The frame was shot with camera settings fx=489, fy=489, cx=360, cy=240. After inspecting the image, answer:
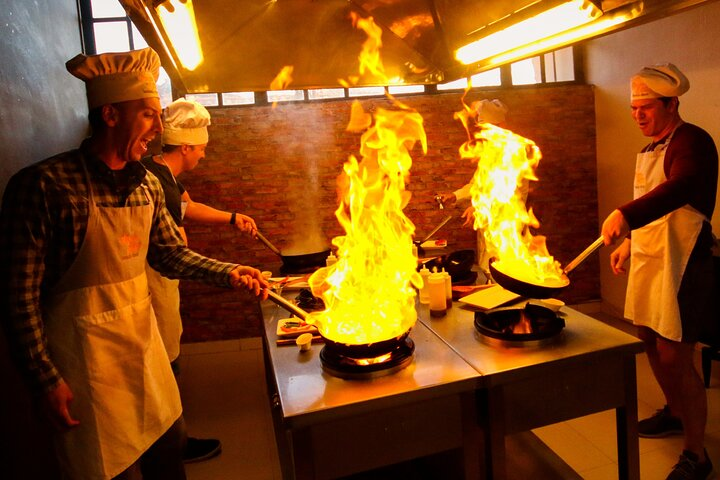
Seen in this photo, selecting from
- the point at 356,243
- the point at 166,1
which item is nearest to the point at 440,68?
the point at 356,243

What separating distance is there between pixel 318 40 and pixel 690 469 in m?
2.76

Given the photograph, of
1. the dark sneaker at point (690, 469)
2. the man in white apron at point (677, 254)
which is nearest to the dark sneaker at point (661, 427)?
the man in white apron at point (677, 254)

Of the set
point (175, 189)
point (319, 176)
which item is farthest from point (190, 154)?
point (319, 176)

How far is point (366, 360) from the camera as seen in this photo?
62.9 inches

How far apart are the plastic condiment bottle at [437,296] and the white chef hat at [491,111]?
2459 millimetres

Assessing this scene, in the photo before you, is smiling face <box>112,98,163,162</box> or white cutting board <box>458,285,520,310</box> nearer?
smiling face <box>112,98,163,162</box>

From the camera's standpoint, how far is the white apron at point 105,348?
155cm

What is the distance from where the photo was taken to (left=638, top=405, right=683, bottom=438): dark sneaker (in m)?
2.84

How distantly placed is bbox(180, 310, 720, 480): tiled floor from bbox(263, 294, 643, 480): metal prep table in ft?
3.66

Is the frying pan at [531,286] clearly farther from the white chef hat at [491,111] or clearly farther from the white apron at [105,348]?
the white chef hat at [491,111]

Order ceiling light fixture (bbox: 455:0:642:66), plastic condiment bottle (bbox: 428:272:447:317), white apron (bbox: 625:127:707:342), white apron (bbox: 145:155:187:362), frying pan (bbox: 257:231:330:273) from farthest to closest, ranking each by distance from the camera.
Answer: frying pan (bbox: 257:231:330:273), white apron (bbox: 145:155:187:362), white apron (bbox: 625:127:707:342), plastic condiment bottle (bbox: 428:272:447:317), ceiling light fixture (bbox: 455:0:642:66)

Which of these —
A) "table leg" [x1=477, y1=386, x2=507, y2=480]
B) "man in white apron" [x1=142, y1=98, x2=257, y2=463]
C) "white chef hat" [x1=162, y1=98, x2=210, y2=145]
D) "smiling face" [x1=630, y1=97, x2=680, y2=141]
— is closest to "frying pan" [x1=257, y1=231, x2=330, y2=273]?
"man in white apron" [x1=142, y1=98, x2=257, y2=463]

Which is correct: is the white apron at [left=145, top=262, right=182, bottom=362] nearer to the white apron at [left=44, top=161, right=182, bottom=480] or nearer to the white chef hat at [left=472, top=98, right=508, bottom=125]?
the white apron at [left=44, top=161, right=182, bottom=480]

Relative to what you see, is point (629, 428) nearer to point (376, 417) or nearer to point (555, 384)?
point (555, 384)
